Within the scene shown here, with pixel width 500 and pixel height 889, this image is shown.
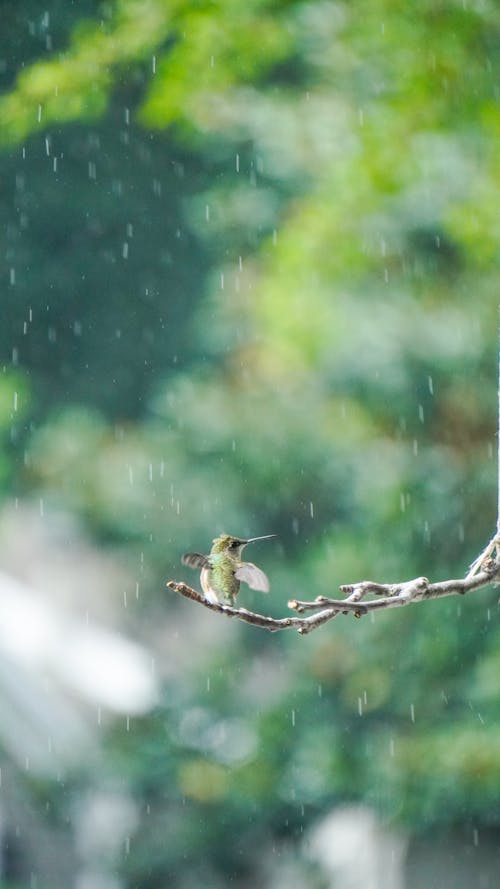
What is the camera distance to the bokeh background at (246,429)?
2443 mm

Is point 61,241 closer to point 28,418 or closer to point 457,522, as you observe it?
point 28,418

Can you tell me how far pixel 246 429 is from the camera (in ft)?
8.23

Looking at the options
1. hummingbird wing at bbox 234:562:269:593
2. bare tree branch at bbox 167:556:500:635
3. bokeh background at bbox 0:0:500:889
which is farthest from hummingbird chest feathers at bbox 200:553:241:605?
bokeh background at bbox 0:0:500:889

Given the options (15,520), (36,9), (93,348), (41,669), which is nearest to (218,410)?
(93,348)

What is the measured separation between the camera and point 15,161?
8.57 ft

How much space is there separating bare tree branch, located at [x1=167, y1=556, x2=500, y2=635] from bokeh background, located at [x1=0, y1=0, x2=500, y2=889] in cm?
188

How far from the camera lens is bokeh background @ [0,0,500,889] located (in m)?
2.44

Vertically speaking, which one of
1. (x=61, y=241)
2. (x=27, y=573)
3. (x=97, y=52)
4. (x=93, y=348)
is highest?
(x=97, y=52)

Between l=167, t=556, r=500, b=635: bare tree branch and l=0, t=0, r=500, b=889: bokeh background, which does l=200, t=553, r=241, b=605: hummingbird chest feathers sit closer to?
l=167, t=556, r=500, b=635: bare tree branch

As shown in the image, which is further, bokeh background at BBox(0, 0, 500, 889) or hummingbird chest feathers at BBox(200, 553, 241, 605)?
bokeh background at BBox(0, 0, 500, 889)

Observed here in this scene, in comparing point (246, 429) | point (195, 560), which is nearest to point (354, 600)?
point (195, 560)

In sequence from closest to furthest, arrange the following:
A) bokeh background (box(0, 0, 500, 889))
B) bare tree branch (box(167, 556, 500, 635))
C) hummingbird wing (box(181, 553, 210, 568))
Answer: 1. bare tree branch (box(167, 556, 500, 635))
2. hummingbird wing (box(181, 553, 210, 568))
3. bokeh background (box(0, 0, 500, 889))

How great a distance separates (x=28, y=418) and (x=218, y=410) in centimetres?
47

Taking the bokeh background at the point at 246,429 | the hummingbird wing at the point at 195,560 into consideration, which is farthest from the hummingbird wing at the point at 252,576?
the bokeh background at the point at 246,429
